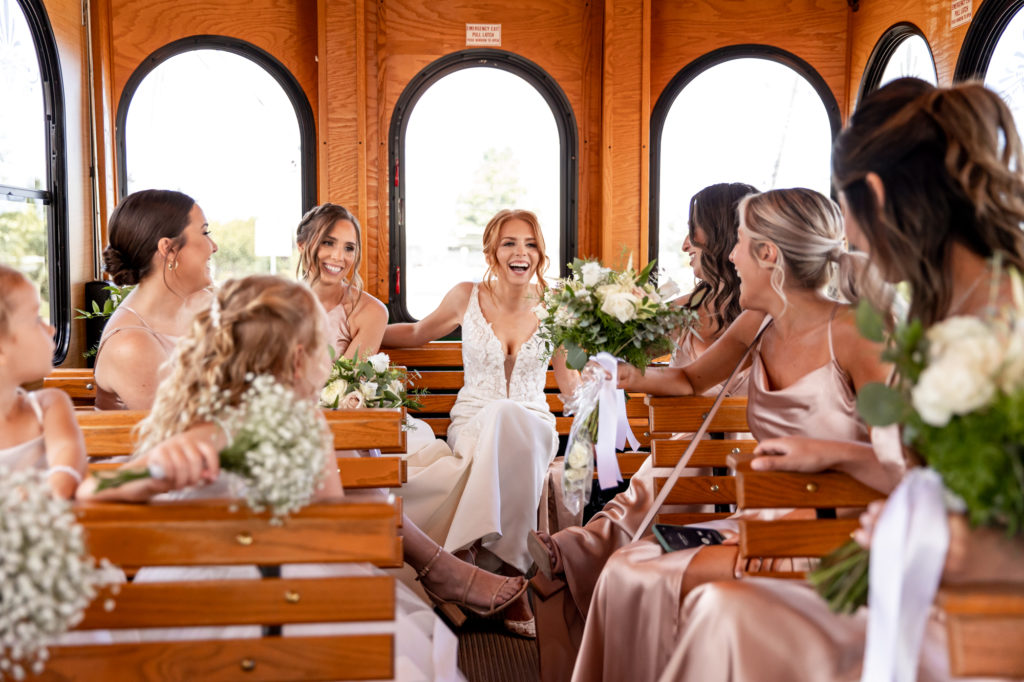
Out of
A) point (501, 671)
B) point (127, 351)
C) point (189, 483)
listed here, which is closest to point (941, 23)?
point (501, 671)

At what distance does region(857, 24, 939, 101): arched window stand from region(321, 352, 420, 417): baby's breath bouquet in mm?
3795

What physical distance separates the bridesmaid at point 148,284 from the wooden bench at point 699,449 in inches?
72.6

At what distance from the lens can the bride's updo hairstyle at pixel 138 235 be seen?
3.48 metres

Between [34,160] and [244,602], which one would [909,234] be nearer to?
[244,602]

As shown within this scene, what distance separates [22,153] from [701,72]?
4468 millimetres

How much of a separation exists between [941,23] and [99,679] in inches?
217

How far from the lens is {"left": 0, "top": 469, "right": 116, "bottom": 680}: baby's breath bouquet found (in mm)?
1424

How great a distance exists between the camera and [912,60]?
5.96 metres

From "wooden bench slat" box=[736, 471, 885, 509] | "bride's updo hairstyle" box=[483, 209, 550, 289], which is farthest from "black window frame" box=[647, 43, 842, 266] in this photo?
"wooden bench slat" box=[736, 471, 885, 509]

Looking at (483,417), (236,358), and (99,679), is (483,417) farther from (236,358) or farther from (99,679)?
(99,679)

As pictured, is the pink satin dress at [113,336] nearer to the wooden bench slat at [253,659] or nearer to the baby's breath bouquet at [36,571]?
the wooden bench slat at [253,659]

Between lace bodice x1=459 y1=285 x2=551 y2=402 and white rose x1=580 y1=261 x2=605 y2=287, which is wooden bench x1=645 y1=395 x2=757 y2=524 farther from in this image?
lace bodice x1=459 y1=285 x2=551 y2=402

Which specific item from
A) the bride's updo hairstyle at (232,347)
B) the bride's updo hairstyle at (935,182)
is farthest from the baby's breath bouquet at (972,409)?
the bride's updo hairstyle at (232,347)

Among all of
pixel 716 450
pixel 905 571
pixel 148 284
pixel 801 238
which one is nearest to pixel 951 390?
pixel 905 571
